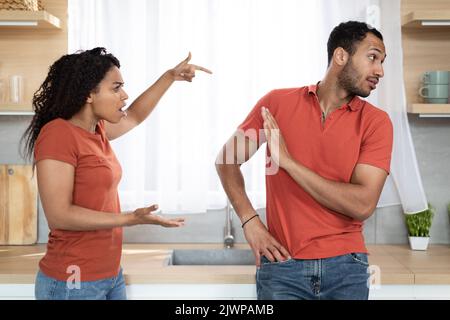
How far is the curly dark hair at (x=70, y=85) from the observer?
173cm

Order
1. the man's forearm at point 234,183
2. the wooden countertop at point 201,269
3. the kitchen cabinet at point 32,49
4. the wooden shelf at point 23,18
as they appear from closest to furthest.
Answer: the man's forearm at point 234,183 < the wooden countertop at point 201,269 < the wooden shelf at point 23,18 < the kitchen cabinet at point 32,49

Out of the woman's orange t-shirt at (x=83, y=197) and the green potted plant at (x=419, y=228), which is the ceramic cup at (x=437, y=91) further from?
the woman's orange t-shirt at (x=83, y=197)

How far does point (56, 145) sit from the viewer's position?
5.35 feet

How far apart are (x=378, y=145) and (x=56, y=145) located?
82 centimetres

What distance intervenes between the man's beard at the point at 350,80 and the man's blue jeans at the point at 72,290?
81 cm

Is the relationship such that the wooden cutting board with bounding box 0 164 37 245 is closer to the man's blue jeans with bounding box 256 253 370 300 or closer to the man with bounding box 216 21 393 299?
the man with bounding box 216 21 393 299

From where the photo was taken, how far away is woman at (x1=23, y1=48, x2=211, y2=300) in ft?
5.32

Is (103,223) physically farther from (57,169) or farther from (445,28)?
→ (445,28)

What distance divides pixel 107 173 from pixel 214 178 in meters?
0.97

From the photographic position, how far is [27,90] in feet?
8.72

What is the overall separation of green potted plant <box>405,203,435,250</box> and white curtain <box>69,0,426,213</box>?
0.36ft

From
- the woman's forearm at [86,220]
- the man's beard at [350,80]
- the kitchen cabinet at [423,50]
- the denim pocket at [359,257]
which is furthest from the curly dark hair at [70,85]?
the kitchen cabinet at [423,50]

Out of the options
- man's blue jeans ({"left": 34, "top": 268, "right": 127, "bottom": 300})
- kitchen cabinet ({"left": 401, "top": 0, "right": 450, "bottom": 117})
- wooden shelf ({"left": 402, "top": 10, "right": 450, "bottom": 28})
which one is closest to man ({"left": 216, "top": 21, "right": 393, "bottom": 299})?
man's blue jeans ({"left": 34, "top": 268, "right": 127, "bottom": 300})

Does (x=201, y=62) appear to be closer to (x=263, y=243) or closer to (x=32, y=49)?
(x=32, y=49)
